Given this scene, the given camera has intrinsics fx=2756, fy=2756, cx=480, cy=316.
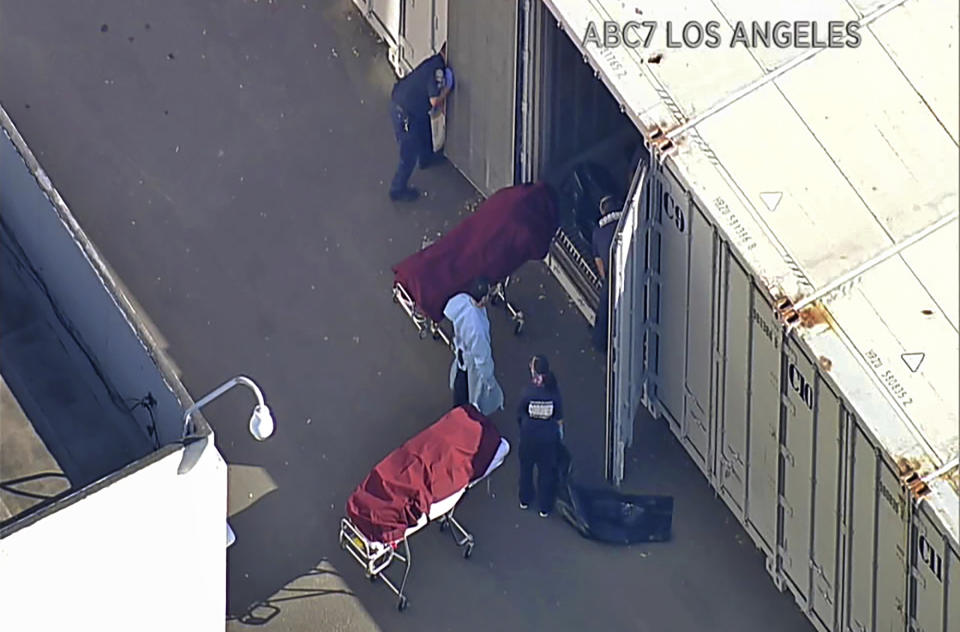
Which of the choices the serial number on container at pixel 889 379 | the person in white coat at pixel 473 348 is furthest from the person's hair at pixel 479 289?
the serial number on container at pixel 889 379

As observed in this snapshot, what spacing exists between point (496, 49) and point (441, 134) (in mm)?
1526

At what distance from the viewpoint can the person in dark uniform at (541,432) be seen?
1764 cm

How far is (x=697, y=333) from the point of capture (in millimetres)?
17203

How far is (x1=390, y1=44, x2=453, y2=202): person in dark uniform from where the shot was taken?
19656mm

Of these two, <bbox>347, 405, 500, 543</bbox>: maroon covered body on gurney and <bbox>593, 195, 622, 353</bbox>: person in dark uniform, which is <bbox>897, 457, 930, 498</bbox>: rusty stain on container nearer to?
<bbox>347, 405, 500, 543</bbox>: maroon covered body on gurney

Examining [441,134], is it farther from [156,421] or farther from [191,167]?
[156,421]

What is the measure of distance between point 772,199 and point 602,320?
2.77 m

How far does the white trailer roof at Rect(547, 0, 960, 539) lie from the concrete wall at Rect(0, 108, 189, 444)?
333 centimetres

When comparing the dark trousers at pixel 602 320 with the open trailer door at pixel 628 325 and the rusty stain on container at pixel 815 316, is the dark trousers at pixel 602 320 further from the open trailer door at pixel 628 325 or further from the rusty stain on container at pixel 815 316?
the rusty stain on container at pixel 815 316

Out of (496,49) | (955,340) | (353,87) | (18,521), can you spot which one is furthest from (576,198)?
(18,521)

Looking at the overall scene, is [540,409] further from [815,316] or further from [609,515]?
[815,316]

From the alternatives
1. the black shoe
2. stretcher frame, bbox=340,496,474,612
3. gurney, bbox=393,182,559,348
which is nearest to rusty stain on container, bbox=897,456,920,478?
stretcher frame, bbox=340,496,474,612

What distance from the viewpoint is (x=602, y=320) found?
1869 cm

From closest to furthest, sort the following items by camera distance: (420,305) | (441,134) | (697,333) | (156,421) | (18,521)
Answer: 1. (18,521)
2. (156,421)
3. (697,333)
4. (420,305)
5. (441,134)
